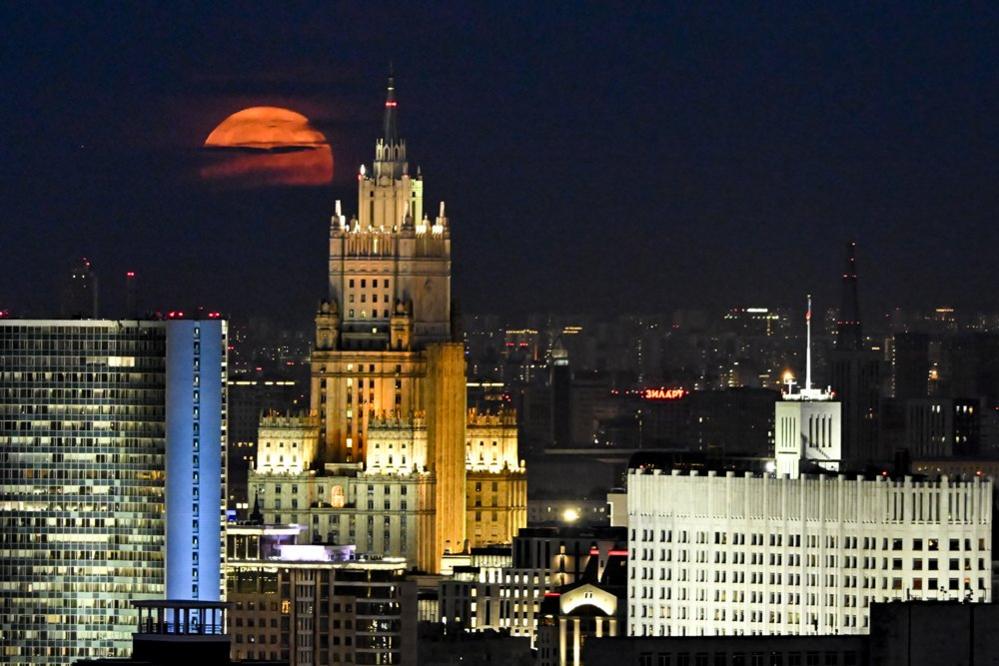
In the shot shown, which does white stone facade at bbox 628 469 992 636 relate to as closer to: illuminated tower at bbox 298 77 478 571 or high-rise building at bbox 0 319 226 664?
high-rise building at bbox 0 319 226 664

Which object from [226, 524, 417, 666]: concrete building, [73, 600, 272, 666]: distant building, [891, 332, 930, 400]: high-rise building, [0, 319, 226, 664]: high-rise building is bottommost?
[226, 524, 417, 666]: concrete building

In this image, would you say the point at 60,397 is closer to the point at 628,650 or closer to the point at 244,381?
the point at 244,381

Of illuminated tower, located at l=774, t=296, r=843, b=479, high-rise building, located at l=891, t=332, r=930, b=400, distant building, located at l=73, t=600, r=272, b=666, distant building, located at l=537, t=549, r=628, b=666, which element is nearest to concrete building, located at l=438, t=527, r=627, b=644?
distant building, located at l=537, t=549, r=628, b=666

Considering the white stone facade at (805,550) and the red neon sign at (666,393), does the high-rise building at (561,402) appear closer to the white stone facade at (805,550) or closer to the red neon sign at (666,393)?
the red neon sign at (666,393)

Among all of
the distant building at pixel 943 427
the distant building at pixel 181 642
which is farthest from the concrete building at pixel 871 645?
the distant building at pixel 943 427

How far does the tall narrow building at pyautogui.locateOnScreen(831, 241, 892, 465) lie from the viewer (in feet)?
516

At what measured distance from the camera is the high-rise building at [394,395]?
15788 cm

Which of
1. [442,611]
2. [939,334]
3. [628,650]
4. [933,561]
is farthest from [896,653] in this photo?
[939,334]

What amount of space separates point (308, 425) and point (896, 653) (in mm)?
77188

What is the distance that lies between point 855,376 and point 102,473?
2012 inches

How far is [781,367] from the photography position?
6393 inches

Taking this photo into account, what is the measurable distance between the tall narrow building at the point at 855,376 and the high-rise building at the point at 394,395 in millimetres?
11460

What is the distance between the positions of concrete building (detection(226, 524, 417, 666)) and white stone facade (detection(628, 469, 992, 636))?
19.0 meters

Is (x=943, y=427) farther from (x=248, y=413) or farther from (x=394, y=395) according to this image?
Result: (x=248, y=413)
